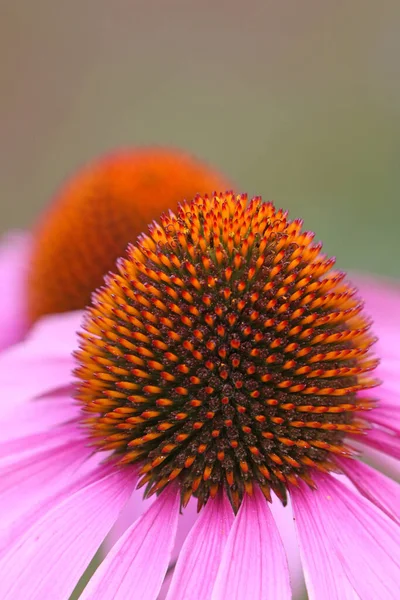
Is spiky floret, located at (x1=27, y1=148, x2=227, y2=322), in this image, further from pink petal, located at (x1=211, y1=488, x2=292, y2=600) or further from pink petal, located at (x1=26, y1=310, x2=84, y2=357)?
pink petal, located at (x1=211, y1=488, x2=292, y2=600)

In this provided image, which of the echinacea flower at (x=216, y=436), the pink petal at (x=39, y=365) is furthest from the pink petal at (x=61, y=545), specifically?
the pink petal at (x=39, y=365)

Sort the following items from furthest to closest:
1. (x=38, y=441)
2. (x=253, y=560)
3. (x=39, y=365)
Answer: (x=39, y=365) < (x=38, y=441) < (x=253, y=560)

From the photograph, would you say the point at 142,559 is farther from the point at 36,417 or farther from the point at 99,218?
the point at 99,218

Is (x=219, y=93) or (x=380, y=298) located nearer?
(x=380, y=298)

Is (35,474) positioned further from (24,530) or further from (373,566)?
(373,566)

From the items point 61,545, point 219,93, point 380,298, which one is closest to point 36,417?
point 61,545

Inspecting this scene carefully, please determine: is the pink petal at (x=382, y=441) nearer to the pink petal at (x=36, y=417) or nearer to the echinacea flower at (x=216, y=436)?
the echinacea flower at (x=216, y=436)

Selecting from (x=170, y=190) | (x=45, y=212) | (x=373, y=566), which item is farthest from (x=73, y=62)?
(x=373, y=566)
